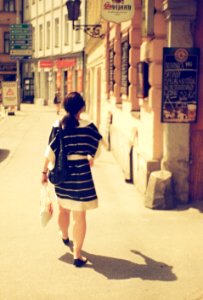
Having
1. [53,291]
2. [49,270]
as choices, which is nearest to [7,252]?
[49,270]

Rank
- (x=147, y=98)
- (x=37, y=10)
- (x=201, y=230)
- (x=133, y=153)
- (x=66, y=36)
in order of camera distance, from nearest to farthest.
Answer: (x=201, y=230) → (x=147, y=98) → (x=133, y=153) → (x=66, y=36) → (x=37, y=10)

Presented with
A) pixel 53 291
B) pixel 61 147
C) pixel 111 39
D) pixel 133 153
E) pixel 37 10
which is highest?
pixel 37 10

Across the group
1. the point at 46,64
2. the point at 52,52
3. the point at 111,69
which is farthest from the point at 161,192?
the point at 52,52

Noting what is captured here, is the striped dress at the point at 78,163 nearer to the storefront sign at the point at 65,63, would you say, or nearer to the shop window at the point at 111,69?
the shop window at the point at 111,69

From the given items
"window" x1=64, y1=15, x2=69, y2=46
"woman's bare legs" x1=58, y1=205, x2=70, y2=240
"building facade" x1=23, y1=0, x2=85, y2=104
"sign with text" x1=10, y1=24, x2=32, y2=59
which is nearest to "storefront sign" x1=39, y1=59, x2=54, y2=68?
"building facade" x1=23, y1=0, x2=85, y2=104

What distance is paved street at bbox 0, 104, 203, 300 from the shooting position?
4.88m

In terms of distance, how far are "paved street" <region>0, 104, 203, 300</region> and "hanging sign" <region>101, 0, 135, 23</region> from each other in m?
3.11

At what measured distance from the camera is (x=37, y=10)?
41156mm

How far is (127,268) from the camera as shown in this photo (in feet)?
17.8

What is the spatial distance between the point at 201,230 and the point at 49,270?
2337mm

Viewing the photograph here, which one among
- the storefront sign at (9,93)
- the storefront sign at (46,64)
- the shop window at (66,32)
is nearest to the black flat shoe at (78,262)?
the storefront sign at (9,93)

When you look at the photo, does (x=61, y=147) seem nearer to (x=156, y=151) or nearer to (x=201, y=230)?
(x=201, y=230)

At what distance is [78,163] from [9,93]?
83.4 ft

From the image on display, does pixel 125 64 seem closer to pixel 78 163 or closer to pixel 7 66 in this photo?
pixel 78 163
